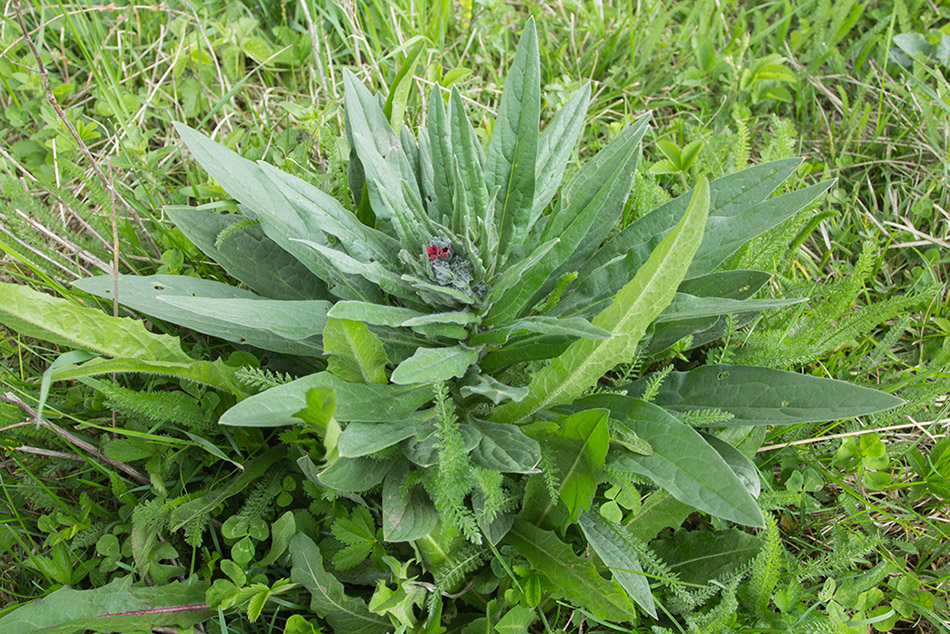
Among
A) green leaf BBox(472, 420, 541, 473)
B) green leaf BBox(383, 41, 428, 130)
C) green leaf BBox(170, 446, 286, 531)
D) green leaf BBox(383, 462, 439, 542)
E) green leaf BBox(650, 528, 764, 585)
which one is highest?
green leaf BBox(383, 41, 428, 130)

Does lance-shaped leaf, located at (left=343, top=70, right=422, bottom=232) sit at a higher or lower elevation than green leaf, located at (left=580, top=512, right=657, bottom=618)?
higher

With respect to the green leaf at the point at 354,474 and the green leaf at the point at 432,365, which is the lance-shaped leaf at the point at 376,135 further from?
the green leaf at the point at 354,474

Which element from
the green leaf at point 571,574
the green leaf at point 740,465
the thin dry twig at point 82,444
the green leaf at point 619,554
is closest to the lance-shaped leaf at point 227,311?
the thin dry twig at point 82,444

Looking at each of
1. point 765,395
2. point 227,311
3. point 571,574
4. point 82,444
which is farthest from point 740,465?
point 82,444


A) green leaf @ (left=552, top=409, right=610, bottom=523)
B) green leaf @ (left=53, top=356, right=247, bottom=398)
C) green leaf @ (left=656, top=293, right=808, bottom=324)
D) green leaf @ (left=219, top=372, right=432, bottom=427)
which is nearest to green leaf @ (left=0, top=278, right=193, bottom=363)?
green leaf @ (left=53, top=356, right=247, bottom=398)

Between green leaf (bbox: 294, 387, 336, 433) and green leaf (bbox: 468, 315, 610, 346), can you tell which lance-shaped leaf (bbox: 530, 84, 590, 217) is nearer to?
green leaf (bbox: 468, 315, 610, 346)

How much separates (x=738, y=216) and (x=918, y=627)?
155cm

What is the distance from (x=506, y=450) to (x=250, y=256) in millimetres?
1170

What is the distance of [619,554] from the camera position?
198 cm

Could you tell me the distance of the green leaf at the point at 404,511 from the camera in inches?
74.1

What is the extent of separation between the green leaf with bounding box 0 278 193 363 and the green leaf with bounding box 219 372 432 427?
539mm

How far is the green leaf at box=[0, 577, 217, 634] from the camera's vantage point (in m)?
1.89

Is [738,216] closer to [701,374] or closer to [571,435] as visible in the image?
[701,374]

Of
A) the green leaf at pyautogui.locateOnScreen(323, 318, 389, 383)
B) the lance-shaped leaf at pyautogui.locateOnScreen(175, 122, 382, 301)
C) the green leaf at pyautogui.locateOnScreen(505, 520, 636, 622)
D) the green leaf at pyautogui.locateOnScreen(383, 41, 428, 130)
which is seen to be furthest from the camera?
the green leaf at pyautogui.locateOnScreen(383, 41, 428, 130)
